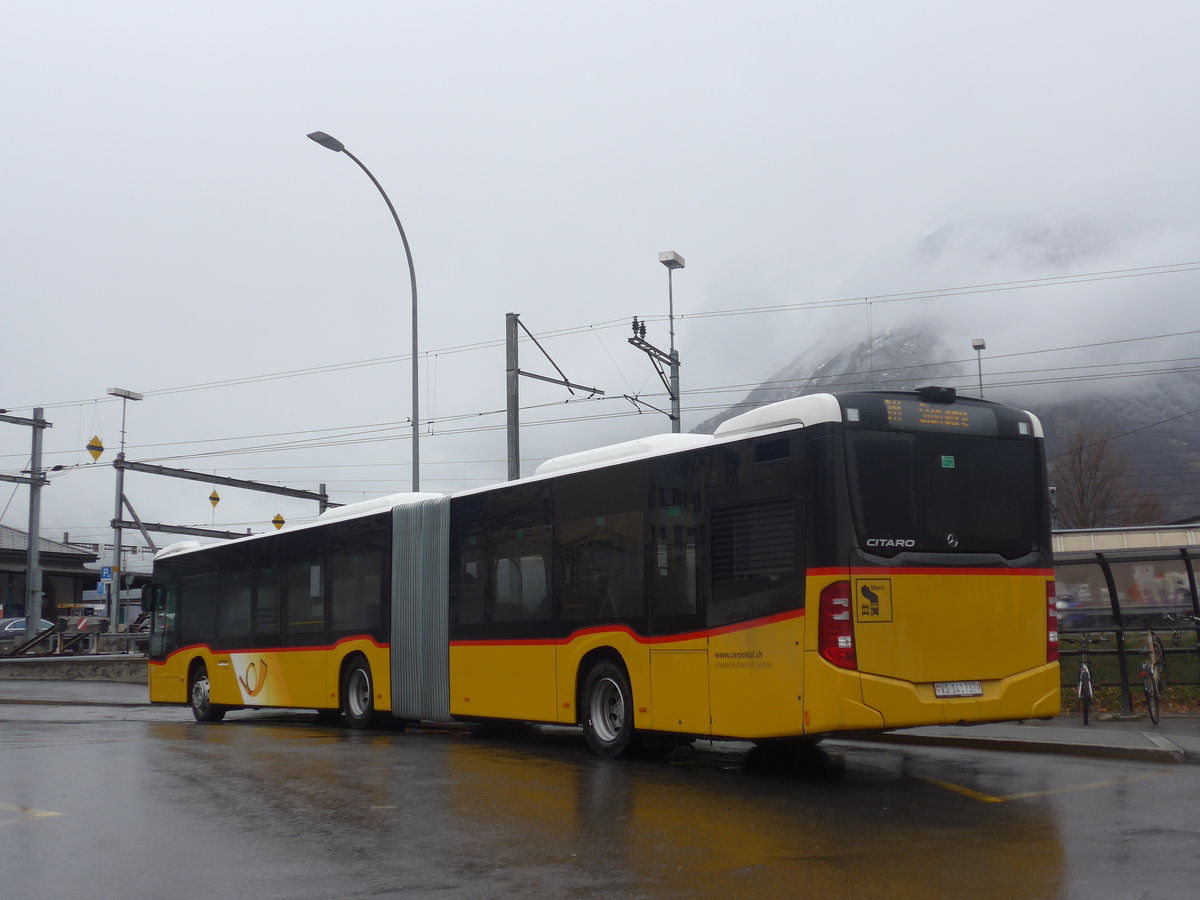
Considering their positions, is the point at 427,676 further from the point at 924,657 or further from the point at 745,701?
the point at 924,657

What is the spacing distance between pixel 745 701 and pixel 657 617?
1.55m

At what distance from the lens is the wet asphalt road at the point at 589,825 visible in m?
6.91

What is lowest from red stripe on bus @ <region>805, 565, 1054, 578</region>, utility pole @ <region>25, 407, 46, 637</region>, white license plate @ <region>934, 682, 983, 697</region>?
white license plate @ <region>934, 682, 983, 697</region>

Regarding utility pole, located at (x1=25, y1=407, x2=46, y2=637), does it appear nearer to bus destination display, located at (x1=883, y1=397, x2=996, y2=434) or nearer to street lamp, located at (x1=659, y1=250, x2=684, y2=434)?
street lamp, located at (x1=659, y1=250, x2=684, y2=434)

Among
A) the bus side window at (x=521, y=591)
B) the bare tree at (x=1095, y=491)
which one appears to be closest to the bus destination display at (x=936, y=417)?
the bus side window at (x=521, y=591)

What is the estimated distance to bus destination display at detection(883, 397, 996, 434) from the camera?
10914 millimetres

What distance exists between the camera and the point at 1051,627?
446 inches

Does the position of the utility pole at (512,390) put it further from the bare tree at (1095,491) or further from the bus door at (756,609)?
the bare tree at (1095,491)

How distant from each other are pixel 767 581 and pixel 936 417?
81.7 inches

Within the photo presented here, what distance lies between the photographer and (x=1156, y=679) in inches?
630

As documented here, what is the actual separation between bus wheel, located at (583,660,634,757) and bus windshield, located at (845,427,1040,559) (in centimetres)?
352

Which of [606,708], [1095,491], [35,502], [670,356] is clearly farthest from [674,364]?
[1095,491]

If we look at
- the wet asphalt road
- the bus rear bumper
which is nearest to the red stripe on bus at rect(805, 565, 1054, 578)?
the bus rear bumper

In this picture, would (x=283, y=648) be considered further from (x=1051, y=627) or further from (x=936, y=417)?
(x=1051, y=627)
